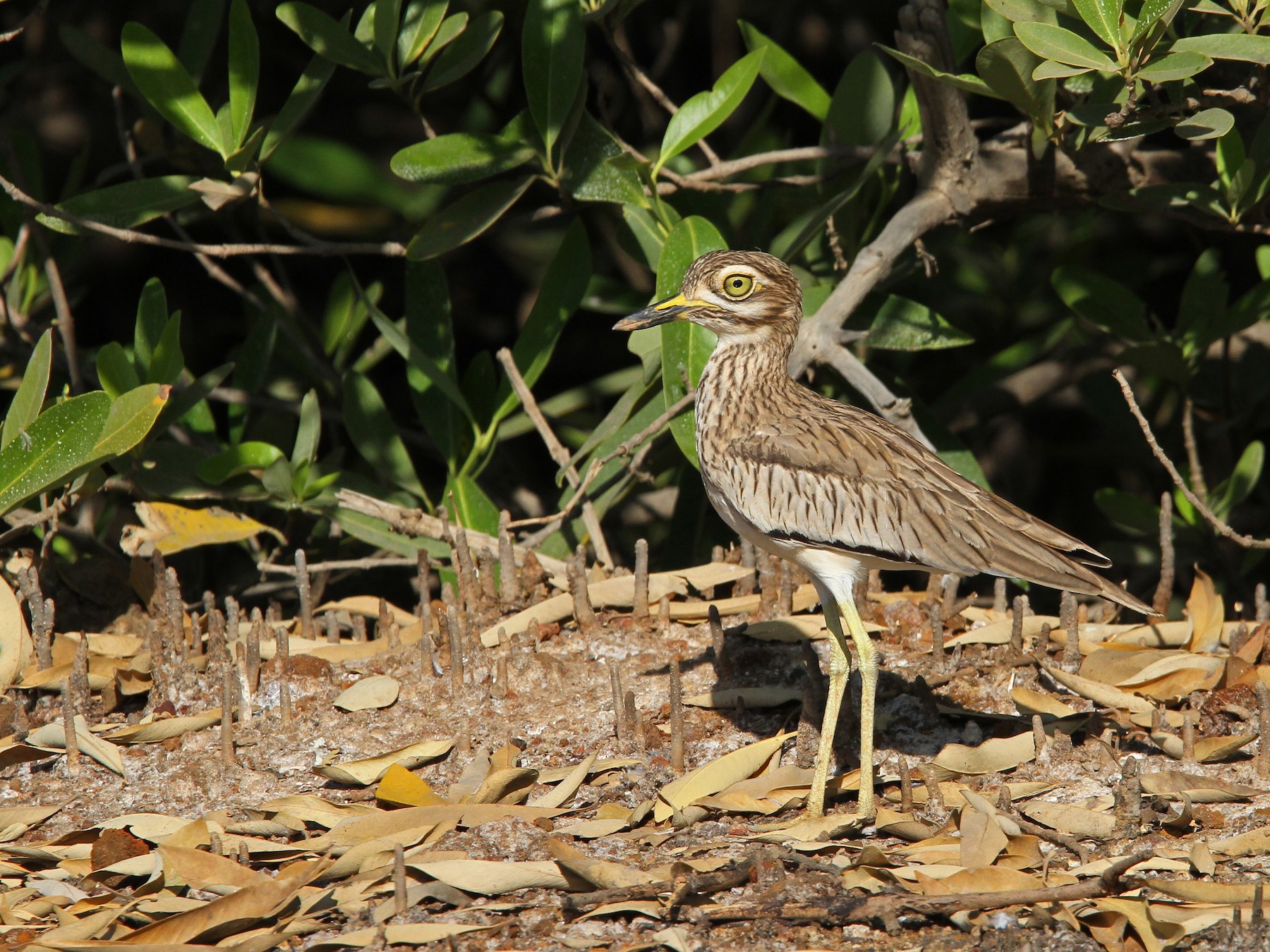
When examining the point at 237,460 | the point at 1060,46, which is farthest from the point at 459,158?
the point at 1060,46

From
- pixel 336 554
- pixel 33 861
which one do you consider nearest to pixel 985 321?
pixel 336 554

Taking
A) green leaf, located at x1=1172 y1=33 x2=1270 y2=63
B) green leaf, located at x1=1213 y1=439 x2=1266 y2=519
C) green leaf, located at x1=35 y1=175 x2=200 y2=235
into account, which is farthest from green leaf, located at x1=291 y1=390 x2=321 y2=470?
green leaf, located at x1=1213 y1=439 x2=1266 y2=519

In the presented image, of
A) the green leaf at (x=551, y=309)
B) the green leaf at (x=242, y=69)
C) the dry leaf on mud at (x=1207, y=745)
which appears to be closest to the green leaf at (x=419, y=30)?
the green leaf at (x=242, y=69)

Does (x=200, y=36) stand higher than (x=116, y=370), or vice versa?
(x=200, y=36)

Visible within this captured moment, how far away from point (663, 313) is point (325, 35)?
1.47m

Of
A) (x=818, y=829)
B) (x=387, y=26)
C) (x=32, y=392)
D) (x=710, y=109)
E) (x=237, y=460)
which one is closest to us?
(x=818, y=829)

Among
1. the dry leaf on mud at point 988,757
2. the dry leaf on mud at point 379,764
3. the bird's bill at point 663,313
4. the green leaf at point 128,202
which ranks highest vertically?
the green leaf at point 128,202

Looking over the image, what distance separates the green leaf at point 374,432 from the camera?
17.0 ft

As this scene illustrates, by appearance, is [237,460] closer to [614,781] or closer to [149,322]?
[149,322]

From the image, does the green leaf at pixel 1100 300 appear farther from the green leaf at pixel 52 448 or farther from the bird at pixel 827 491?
the green leaf at pixel 52 448

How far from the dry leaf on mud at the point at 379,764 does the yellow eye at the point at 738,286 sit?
161 cm

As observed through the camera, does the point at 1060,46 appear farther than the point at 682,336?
No

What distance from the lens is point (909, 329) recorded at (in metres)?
5.01

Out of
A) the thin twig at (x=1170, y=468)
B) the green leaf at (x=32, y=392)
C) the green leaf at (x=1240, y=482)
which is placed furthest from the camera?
the green leaf at (x=1240, y=482)
